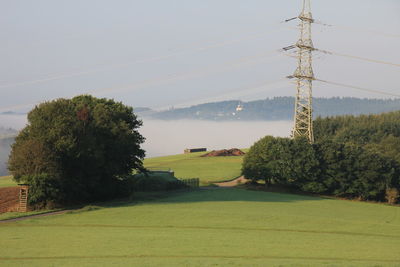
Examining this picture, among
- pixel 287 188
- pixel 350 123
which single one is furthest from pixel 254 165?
pixel 350 123

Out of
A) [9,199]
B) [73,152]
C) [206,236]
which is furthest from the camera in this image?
[9,199]

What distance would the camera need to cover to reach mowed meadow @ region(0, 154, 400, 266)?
3150cm

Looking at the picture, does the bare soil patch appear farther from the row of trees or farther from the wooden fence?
the wooden fence

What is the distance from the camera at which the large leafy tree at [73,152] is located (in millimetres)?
54906

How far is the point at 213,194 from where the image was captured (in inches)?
2746

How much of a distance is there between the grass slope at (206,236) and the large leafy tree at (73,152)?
5.58 metres

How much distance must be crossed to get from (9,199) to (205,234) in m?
28.3

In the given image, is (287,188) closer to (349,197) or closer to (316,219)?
(349,197)

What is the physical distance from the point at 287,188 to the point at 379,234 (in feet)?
119

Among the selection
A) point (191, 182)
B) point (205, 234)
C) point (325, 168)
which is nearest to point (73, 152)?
point (205, 234)

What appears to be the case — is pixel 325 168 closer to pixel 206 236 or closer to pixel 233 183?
pixel 233 183

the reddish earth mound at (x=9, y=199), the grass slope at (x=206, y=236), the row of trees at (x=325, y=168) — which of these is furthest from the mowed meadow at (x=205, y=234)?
the row of trees at (x=325, y=168)

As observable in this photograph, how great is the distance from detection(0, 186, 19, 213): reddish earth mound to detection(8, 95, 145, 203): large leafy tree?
111 inches

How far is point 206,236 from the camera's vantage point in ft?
130
